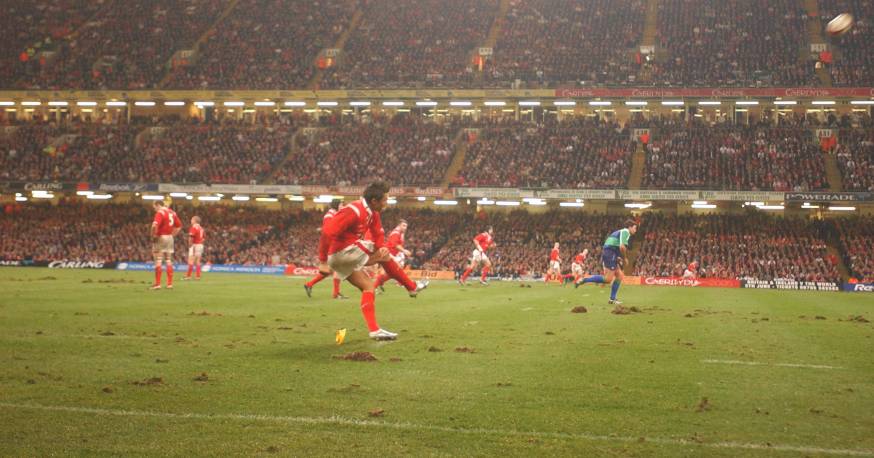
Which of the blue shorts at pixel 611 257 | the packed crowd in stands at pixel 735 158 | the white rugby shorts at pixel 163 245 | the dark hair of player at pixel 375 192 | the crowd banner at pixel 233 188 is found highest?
the dark hair of player at pixel 375 192

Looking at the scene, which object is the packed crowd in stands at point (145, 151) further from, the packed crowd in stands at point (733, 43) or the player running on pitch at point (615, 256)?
the player running on pitch at point (615, 256)

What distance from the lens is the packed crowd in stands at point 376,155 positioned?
206 ft

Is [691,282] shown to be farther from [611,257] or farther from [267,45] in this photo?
[267,45]

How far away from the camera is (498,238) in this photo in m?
59.2

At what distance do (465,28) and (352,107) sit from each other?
12.6 meters

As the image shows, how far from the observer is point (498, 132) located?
218 feet

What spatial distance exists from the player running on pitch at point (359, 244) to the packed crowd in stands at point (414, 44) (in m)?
57.7

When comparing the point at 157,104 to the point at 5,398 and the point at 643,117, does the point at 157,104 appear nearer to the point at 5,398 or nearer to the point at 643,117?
the point at 643,117

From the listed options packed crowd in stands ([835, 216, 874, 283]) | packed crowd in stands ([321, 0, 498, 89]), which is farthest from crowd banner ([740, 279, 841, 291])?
packed crowd in stands ([321, 0, 498, 89])

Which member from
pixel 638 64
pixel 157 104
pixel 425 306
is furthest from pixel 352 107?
pixel 425 306

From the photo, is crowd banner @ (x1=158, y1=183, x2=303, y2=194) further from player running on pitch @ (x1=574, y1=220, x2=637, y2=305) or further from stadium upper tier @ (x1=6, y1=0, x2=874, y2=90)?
player running on pitch @ (x1=574, y1=220, x2=637, y2=305)

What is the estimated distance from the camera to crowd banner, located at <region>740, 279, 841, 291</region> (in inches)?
1849

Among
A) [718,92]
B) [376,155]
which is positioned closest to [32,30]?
[376,155]

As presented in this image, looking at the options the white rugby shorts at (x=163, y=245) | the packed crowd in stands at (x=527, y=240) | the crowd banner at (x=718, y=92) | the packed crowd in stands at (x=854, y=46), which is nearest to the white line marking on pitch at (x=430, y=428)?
the white rugby shorts at (x=163, y=245)
